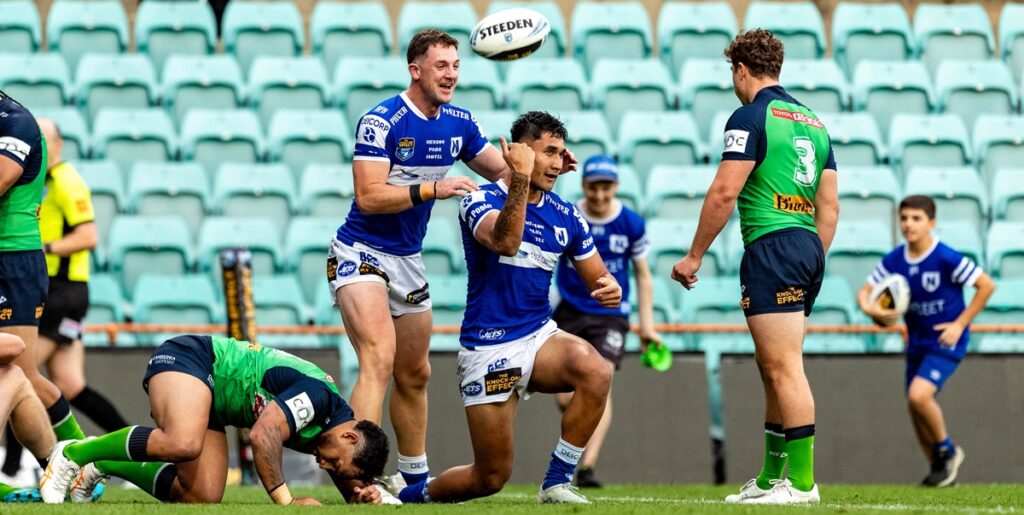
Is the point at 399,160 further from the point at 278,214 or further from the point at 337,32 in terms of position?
the point at 337,32

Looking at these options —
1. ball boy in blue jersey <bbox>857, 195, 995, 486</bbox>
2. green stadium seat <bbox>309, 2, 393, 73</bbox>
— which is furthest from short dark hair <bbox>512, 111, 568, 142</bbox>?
green stadium seat <bbox>309, 2, 393, 73</bbox>

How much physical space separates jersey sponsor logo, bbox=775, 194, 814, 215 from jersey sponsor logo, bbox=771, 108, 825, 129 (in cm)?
39

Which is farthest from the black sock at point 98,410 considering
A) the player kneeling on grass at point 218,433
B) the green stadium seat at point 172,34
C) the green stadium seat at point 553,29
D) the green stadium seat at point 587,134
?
the green stadium seat at point 553,29

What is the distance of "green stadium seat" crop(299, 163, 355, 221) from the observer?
41.4ft

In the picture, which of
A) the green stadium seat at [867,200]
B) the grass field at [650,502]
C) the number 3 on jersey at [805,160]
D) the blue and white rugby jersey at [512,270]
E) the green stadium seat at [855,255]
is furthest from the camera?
the green stadium seat at [867,200]

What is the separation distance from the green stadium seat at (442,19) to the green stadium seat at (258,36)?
3.71ft

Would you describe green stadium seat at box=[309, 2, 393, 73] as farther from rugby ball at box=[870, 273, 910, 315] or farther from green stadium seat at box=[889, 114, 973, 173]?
rugby ball at box=[870, 273, 910, 315]

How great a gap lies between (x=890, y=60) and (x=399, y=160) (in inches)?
364

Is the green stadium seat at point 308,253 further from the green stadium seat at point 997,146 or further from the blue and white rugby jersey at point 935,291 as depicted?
the green stadium seat at point 997,146

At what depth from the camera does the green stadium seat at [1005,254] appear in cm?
1255

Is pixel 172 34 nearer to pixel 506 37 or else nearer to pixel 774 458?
pixel 506 37

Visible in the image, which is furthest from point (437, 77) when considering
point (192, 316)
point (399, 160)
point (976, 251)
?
point (976, 251)

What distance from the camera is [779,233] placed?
23.8 ft

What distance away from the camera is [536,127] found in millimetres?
7059
